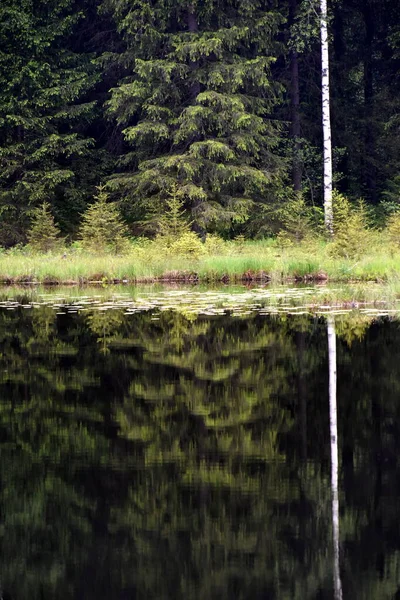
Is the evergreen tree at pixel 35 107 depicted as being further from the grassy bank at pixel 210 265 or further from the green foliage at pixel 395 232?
the green foliage at pixel 395 232

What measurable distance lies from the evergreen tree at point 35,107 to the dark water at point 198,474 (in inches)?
868

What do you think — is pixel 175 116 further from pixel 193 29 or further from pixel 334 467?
pixel 334 467

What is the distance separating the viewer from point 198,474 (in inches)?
232

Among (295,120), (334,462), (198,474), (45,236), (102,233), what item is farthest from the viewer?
(295,120)

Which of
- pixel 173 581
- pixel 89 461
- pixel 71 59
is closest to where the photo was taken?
pixel 173 581

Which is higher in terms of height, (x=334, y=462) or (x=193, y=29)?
(x=193, y=29)

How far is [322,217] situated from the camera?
3216 centimetres

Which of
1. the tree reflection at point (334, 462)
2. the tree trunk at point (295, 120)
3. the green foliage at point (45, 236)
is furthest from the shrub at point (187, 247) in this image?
the tree reflection at point (334, 462)

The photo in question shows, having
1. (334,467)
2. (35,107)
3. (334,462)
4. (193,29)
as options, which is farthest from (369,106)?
(334,467)

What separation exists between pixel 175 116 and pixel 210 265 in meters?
10.4

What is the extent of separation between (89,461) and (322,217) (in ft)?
87.3

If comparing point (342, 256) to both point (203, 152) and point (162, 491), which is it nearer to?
point (203, 152)

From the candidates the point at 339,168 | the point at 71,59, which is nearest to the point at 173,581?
the point at 71,59

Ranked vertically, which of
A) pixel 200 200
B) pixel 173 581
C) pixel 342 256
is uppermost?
pixel 200 200
